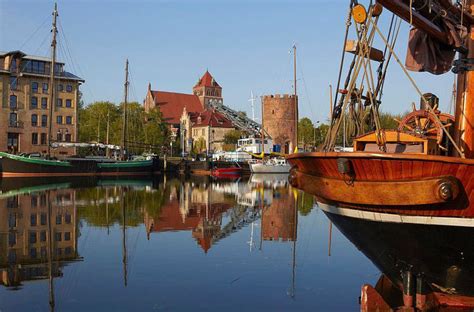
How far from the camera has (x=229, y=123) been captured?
93.7 m

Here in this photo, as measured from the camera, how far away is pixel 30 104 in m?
59.0

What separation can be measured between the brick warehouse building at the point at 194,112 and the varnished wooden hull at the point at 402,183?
77298 millimetres

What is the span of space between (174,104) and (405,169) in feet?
360

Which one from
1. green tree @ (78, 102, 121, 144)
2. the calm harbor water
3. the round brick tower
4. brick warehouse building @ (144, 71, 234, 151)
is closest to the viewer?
the calm harbor water

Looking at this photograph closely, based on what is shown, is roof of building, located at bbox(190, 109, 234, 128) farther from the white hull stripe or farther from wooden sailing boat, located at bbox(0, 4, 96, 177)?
the white hull stripe

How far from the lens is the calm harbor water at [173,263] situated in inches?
307

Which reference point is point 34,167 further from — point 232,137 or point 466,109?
point 232,137

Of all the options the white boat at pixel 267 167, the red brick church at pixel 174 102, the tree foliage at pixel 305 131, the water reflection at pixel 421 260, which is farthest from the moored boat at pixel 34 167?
the red brick church at pixel 174 102

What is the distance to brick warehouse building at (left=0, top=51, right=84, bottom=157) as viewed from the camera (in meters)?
57.0

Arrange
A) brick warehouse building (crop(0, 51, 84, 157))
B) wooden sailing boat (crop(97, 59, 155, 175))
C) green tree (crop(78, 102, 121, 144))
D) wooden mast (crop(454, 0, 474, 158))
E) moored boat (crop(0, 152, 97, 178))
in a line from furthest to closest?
green tree (crop(78, 102, 121, 144)), brick warehouse building (crop(0, 51, 84, 157)), wooden sailing boat (crop(97, 59, 155, 175)), moored boat (crop(0, 152, 97, 178)), wooden mast (crop(454, 0, 474, 158))

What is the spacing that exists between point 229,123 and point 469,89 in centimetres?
8661

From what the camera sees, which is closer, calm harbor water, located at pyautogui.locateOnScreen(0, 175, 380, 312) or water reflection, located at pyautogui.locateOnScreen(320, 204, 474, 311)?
water reflection, located at pyautogui.locateOnScreen(320, 204, 474, 311)

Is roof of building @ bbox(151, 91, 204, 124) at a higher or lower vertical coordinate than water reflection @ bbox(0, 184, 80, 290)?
higher

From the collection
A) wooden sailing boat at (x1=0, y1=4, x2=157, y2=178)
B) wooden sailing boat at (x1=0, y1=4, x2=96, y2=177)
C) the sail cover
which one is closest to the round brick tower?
wooden sailing boat at (x1=0, y1=4, x2=157, y2=178)
